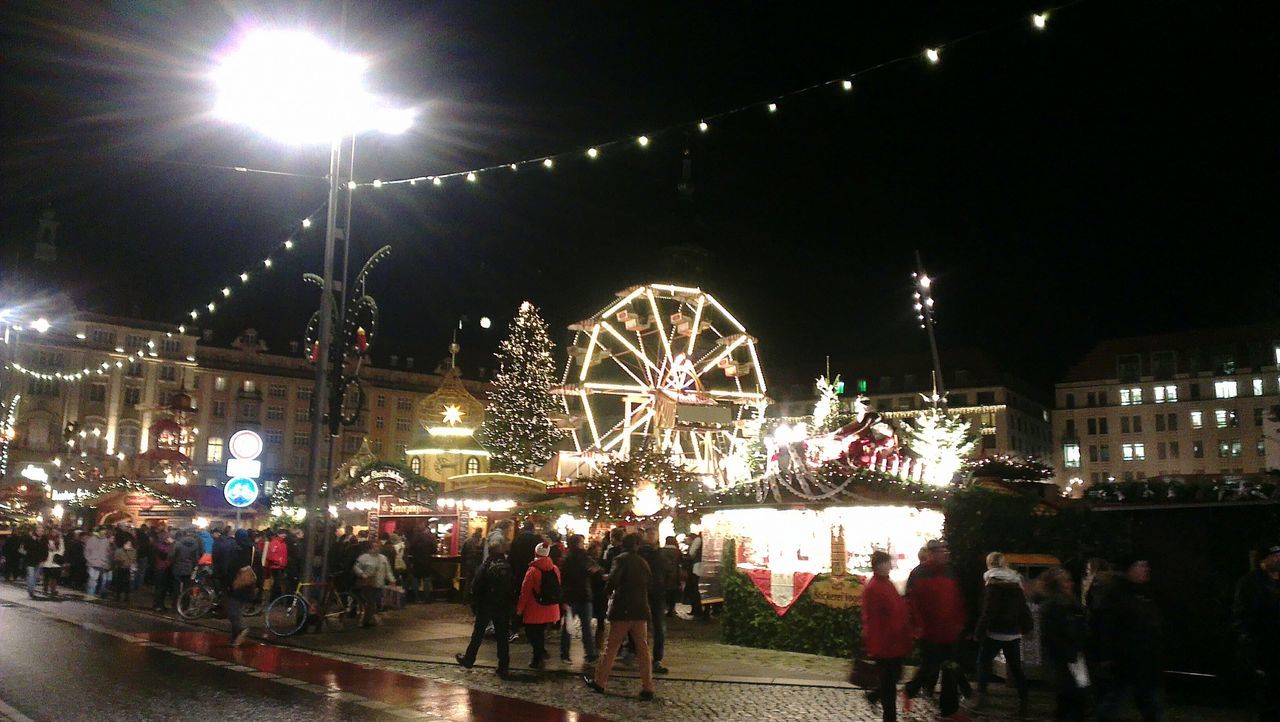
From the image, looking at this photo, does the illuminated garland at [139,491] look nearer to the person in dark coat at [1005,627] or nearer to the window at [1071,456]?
the person in dark coat at [1005,627]

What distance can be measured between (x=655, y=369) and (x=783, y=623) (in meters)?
19.0

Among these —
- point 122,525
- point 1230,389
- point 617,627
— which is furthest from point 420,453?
point 1230,389

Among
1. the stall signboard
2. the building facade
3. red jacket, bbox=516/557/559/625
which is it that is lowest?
red jacket, bbox=516/557/559/625

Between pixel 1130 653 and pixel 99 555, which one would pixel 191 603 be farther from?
pixel 1130 653

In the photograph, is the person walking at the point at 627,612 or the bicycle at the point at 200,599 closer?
the person walking at the point at 627,612

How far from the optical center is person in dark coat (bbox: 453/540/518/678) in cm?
1256

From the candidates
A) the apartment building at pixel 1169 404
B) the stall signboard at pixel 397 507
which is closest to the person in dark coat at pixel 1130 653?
the stall signboard at pixel 397 507

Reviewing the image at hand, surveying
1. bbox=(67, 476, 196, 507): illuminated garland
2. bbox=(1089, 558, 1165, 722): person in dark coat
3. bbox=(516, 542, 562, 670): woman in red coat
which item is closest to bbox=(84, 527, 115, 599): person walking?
bbox=(67, 476, 196, 507): illuminated garland

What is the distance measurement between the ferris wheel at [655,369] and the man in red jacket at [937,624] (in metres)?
22.8

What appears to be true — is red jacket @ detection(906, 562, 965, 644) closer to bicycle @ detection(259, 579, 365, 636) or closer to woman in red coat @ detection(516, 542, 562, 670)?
woman in red coat @ detection(516, 542, 562, 670)

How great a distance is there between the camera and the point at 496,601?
12.7m

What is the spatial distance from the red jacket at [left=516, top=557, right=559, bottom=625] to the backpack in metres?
0.02

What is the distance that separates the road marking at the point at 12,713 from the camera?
873 centimetres

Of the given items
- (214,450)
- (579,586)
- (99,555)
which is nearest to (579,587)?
(579,586)
